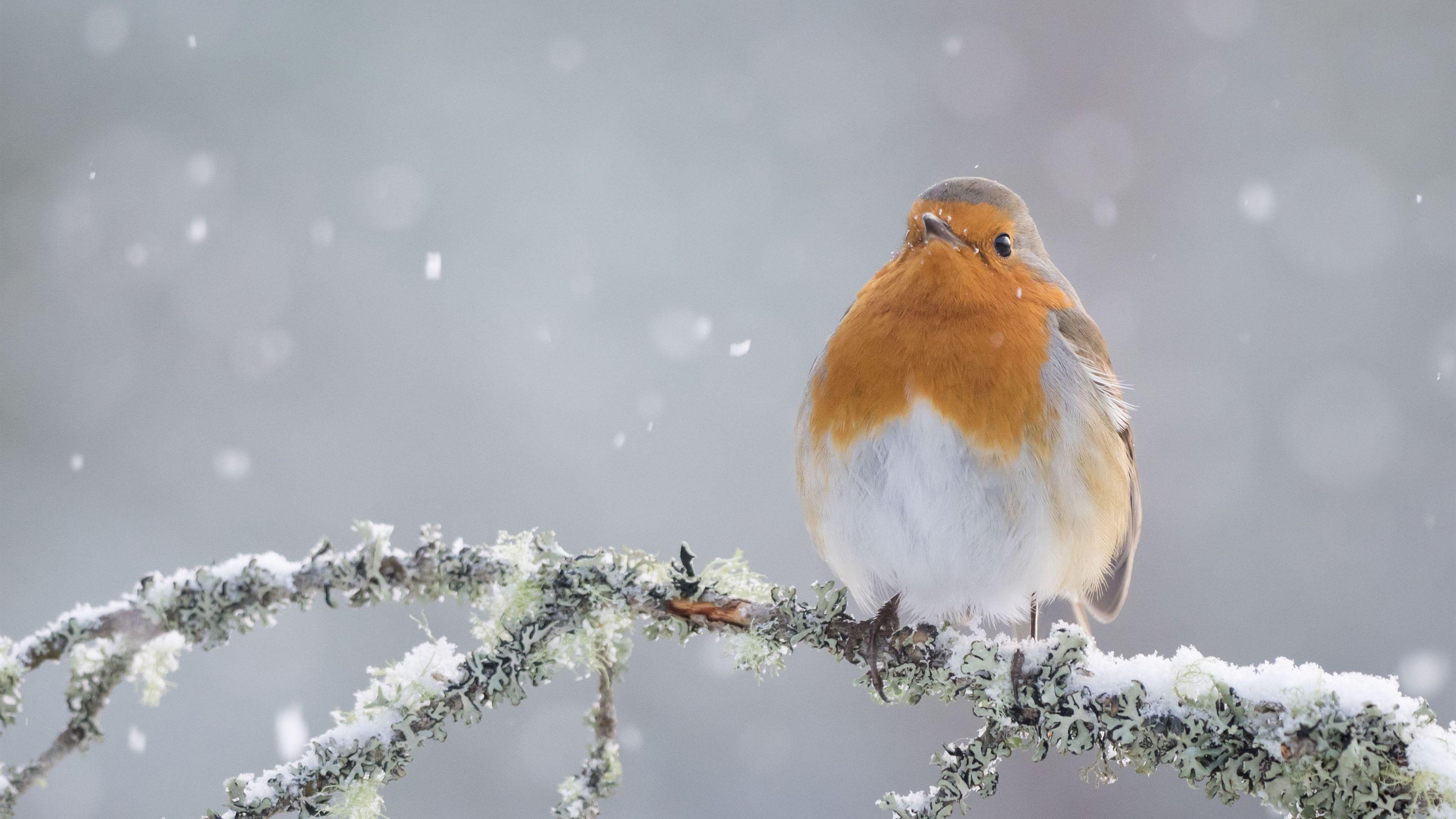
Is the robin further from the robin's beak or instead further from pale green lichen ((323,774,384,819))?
pale green lichen ((323,774,384,819))

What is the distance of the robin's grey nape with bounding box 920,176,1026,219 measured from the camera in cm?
225

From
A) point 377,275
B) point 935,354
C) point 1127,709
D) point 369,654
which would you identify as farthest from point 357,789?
point 377,275

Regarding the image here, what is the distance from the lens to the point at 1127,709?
4.59 ft

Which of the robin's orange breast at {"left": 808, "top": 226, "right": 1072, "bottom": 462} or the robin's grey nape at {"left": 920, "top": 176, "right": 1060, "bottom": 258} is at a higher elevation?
the robin's grey nape at {"left": 920, "top": 176, "right": 1060, "bottom": 258}

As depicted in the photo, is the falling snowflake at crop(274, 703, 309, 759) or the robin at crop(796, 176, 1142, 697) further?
the falling snowflake at crop(274, 703, 309, 759)

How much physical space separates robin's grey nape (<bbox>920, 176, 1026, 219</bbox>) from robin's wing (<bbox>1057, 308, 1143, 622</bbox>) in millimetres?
285

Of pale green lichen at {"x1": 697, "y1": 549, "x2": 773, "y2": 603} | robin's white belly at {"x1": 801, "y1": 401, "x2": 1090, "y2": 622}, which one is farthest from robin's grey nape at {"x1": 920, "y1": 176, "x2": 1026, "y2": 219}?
pale green lichen at {"x1": 697, "y1": 549, "x2": 773, "y2": 603}

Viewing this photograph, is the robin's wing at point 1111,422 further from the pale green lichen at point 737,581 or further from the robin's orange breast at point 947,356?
the pale green lichen at point 737,581

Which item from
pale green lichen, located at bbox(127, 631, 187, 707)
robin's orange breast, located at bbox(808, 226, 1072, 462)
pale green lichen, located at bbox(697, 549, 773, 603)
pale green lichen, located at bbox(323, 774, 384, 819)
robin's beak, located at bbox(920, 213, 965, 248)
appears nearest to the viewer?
pale green lichen, located at bbox(323, 774, 384, 819)

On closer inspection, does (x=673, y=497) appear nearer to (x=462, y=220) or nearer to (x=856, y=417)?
(x=462, y=220)

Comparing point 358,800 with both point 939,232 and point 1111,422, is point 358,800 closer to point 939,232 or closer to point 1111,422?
point 939,232

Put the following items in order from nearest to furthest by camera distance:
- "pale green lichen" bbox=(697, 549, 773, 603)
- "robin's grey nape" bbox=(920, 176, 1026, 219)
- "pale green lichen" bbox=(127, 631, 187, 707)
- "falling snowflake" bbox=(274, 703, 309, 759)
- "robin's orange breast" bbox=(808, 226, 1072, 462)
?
1. "pale green lichen" bbox=(127, 631, 187, 707)
2. "pale green lichen" bbox=(697, 549, 773, 603)
3. "robin's orange breast" bbox=(808, 226, 1072, 462)
4. "robin's grey nape" bbox=(920, 176, 1026, 219)
5. "falling snowflake" bbox=(274, 703, 309, 759)

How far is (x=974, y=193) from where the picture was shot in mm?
2264

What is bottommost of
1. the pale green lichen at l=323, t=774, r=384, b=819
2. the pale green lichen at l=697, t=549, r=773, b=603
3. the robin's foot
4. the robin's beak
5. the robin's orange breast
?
the pale green lichen at l=323, t=774, r=384, b=819
